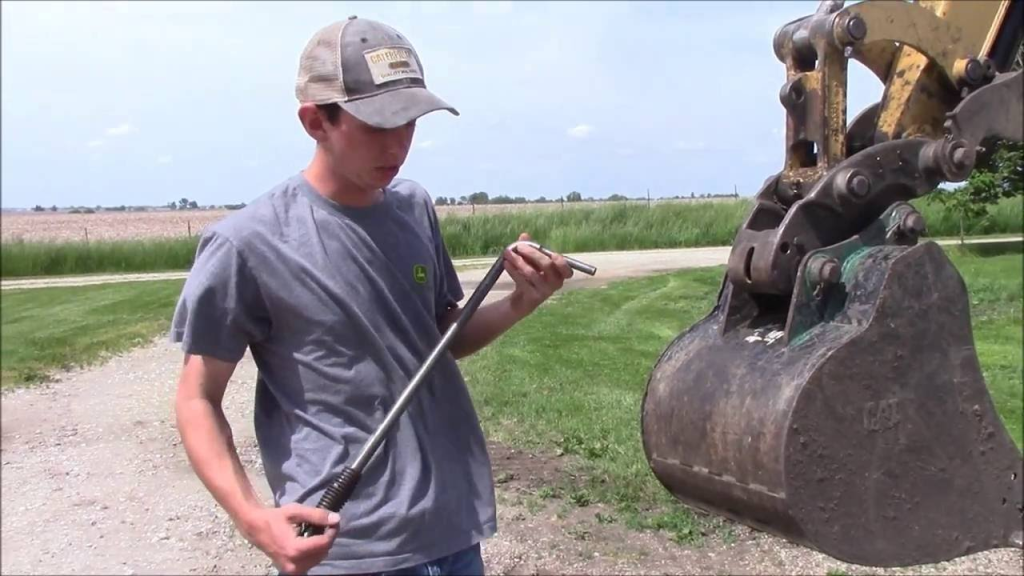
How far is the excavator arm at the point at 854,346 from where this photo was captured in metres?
2.62

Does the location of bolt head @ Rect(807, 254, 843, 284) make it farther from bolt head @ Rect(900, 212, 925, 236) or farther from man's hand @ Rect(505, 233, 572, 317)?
man's hand @ Rect(505, 233, 572, 317)

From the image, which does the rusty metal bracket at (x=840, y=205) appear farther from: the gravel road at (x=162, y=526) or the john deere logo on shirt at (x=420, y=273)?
the gravel road at (x=162, y=526)

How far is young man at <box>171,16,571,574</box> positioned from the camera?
99.3 inches

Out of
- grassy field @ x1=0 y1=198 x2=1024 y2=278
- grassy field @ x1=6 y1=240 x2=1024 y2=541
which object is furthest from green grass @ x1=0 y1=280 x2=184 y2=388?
grassy field @ x1=0 y1=198 x2=1024 y2=278

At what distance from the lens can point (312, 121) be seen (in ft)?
8.48

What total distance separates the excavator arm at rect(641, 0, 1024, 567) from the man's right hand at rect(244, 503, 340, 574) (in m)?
0.91

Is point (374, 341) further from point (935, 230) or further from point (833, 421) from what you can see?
point (935, 230)

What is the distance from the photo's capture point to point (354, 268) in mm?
2619

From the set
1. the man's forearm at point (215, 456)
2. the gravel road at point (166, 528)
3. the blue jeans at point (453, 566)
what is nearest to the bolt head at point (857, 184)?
the blue jeans at point (453, 566)

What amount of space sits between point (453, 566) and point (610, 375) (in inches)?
284

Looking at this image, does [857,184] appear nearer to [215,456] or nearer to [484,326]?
[484,326]

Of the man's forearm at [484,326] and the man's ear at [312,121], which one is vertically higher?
the man's ear at [312,121]

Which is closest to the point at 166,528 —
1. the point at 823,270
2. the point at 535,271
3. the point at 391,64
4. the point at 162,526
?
the point at 162,526

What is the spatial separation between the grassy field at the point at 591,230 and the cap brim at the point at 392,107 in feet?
61.1
